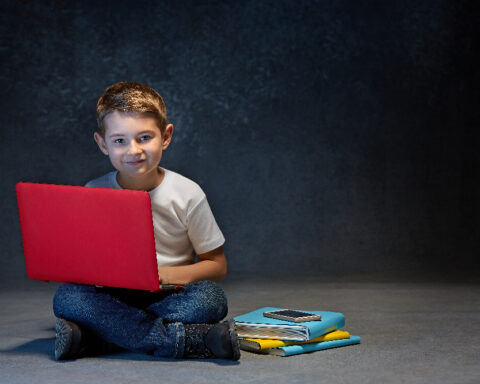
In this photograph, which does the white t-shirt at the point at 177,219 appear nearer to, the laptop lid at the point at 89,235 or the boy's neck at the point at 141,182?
the boy's neck at the point at 141,182

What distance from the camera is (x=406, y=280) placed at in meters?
3.10

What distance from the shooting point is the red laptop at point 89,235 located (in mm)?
1589

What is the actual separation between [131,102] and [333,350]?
810 mm

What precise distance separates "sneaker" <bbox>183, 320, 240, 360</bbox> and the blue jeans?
0.07 ft

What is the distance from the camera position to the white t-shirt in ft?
6.34

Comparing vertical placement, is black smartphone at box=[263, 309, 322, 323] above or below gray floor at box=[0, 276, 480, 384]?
above

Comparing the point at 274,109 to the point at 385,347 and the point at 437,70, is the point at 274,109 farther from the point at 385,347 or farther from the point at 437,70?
the point at 385,347

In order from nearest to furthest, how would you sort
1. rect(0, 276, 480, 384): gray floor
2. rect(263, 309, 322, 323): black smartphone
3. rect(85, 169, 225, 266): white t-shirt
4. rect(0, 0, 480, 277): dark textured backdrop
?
rect(0, 276, 480, 384): gray floor → rect(263, 309, 322, 323): black smartphone → rect(85, 169, 225, 266): white t-shirt → rect(0, 0, 480, 277): dark textured backdrop

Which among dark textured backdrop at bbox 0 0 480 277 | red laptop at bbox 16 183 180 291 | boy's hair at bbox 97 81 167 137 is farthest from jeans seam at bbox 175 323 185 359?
dark textured backdrop at bbox 0 0 480 277

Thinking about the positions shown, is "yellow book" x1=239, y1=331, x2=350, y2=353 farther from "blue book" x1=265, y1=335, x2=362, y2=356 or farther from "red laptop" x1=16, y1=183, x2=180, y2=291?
"red laptop" x1=16, y1=183, x2=180, y2=291

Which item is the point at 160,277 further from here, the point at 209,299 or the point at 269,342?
the point at 269,342

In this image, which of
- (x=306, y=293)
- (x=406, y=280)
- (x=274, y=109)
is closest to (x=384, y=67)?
(x=274, y=109)

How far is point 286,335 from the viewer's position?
176 centimetres

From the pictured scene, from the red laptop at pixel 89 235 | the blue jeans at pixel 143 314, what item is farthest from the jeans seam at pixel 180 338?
the red laptop at pixel 89 235
